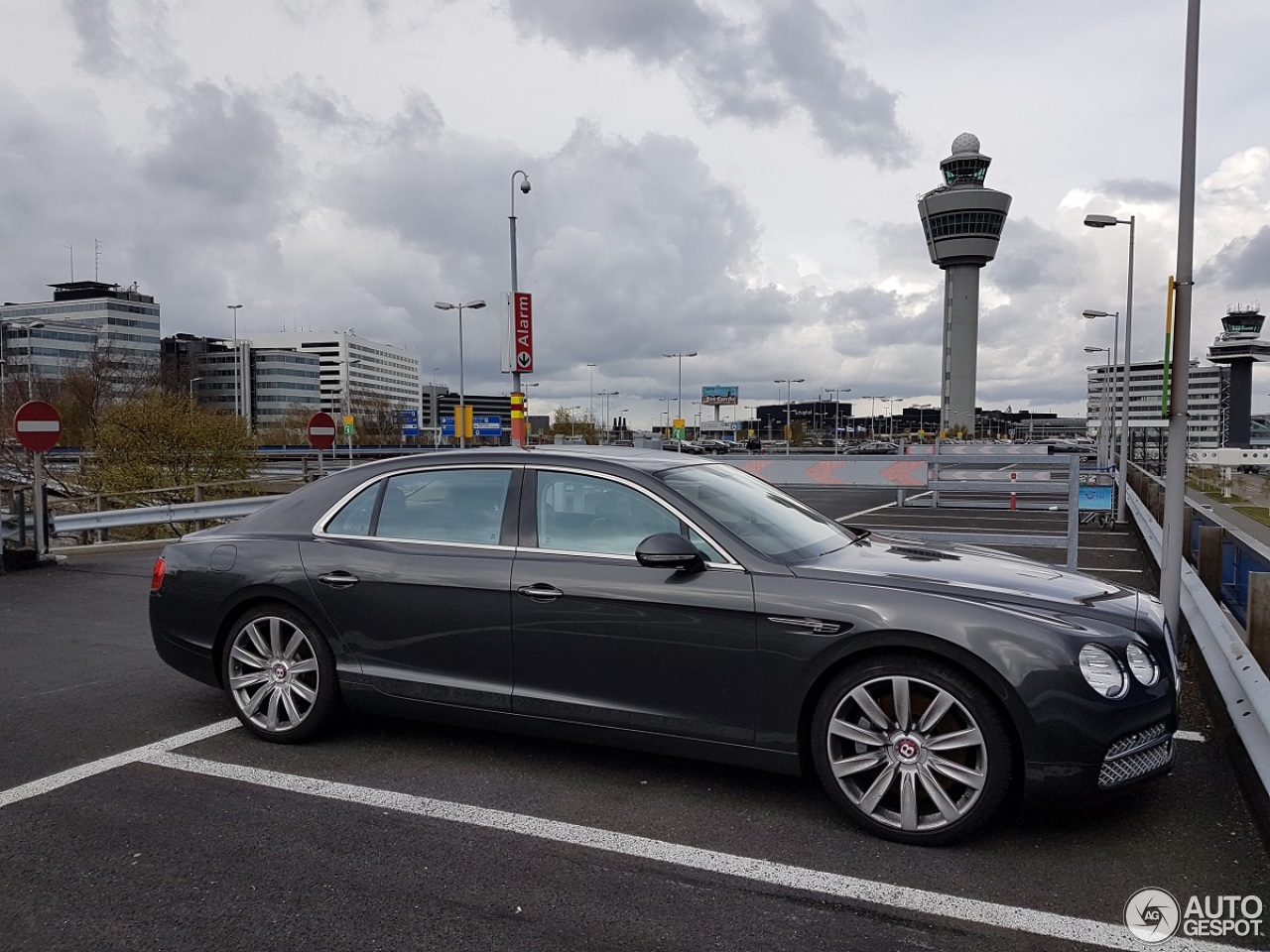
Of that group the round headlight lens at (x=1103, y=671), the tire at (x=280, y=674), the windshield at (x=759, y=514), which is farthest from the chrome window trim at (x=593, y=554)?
the round headlight lens at (x=1103, y=671)

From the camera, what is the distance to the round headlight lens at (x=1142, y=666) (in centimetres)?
352

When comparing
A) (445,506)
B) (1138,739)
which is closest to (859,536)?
(1138,739)

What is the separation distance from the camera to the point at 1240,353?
12144cm

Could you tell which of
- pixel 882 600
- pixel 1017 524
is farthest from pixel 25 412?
pixel 1017 524

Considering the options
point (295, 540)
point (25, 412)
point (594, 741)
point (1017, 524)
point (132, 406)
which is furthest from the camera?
point (132, 406)

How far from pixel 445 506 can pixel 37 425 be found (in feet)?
30.7

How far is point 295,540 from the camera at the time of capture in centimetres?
484

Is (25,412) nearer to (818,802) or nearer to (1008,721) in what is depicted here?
(818,802)

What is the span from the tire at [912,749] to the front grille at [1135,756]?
354 mm

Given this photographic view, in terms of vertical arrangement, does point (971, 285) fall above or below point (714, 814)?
above

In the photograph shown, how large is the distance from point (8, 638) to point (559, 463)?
566cm

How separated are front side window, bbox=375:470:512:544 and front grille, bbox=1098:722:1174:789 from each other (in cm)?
274

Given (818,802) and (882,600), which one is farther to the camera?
(818,802)

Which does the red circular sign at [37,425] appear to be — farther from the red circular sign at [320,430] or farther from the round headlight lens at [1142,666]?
the round headlight lens at [1142,666]
